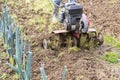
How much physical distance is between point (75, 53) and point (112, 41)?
751mm

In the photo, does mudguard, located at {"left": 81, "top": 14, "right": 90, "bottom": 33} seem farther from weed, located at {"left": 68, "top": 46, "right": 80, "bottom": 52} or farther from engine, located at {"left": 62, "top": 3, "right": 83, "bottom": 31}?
weed, located at {"left": 68, "top": 46, "right": 80, "bottom": 52}

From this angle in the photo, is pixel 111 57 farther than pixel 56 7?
No

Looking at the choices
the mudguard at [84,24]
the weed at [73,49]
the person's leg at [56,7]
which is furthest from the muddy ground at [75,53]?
the mudguard at [84,24]

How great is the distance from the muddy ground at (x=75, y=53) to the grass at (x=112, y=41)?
0.32 ft

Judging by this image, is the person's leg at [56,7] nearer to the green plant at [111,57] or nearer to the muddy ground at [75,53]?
the muddy ground at [75,53]

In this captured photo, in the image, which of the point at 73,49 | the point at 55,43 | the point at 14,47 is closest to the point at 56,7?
the point at 55,43

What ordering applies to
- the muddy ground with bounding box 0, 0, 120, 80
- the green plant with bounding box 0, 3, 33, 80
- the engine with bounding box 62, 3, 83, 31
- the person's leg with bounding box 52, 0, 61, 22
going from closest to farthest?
1. the green plant with bounding box 0, 3, 33, 80
2. the muddy ground with bounding box 0, 0, 120, 80
3. the engine with bounding box 62, 3, 83, 31
4. the person's leg with bounding box 52, 0, 61, 22

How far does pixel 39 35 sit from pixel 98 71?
45.6 inches

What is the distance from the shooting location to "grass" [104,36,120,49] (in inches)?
162

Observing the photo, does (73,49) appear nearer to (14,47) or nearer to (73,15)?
(73,15)

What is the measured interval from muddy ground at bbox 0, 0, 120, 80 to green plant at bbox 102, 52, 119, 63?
0.08 metres

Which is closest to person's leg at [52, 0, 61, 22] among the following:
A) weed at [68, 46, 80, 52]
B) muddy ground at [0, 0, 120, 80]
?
muddy ground at [0, 0, 120, 80]

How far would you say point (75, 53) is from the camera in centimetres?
373

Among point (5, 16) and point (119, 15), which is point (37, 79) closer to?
point (5, 16)
